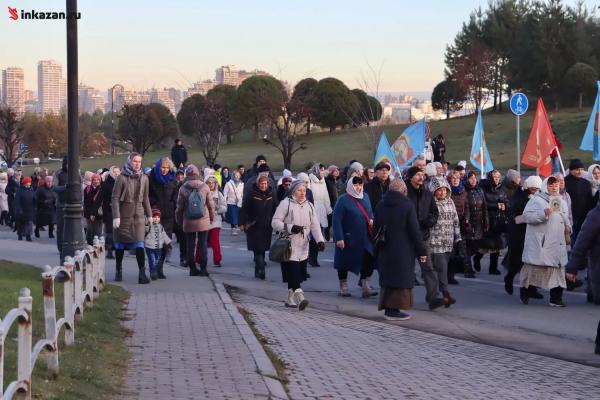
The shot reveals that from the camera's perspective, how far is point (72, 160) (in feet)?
46.8

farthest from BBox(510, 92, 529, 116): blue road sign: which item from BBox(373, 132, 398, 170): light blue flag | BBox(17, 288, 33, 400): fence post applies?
BBox(17, 288, 33, 400): fence post

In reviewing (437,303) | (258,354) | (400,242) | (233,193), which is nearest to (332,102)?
(233,193)

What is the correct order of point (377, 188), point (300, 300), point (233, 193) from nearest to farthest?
point (300, 300) → point (377, 188) → point (233, 193)

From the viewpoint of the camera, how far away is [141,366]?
8.41 metres

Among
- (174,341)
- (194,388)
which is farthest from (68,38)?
(194,388)

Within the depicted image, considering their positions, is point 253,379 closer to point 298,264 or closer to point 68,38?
point 298,264

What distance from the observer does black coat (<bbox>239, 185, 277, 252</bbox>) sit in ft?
54.0

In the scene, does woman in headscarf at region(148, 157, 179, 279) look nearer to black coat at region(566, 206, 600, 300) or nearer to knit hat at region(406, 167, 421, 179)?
knit hat at region(406, 167, 421, 179)

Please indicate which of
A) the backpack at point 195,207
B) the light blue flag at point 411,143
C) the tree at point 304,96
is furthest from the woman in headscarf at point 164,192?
the tree at point 304,96

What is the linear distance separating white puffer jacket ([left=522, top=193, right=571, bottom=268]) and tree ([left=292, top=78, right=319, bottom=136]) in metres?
53.5

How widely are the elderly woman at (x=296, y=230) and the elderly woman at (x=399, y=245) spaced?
1.08 m

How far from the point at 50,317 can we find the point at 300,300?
5.42m

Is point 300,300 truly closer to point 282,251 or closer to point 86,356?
point 282,251

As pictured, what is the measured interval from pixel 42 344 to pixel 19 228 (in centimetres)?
1959
